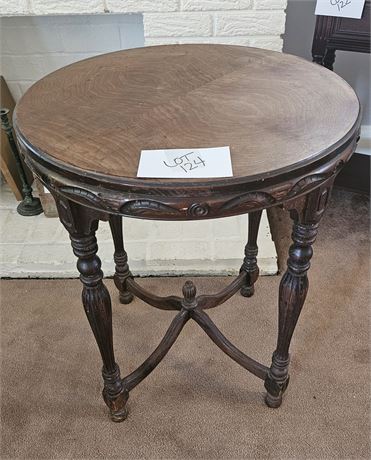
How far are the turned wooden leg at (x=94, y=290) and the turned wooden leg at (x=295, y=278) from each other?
28 cm

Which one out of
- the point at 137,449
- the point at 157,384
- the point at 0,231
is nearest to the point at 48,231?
the point at 0,231

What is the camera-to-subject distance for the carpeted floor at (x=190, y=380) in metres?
0.88

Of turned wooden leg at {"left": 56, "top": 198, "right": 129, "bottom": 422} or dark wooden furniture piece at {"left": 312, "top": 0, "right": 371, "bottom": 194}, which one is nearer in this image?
turned wooden leg at {"left": 56, "top": 198, "right": 129, "bottom": 422}

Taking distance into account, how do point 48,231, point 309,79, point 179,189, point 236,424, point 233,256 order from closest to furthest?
point 179,189
point 309,79
point 236,424
point 233,256
point 48,231

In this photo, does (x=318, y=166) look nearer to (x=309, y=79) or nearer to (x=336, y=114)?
(x=336, y=114)

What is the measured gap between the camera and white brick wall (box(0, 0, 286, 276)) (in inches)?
45.7

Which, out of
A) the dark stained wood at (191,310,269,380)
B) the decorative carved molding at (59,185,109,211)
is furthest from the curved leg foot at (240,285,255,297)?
the decorative carved molding at (59,185,109,211)

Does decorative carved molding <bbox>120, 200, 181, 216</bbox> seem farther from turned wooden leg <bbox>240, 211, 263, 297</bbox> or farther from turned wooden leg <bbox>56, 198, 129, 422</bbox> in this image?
turned wooden leg <bbox>240, 211, 263, 297</bbox>

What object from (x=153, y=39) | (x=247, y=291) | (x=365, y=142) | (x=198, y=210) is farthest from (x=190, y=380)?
(x=365, y=142)

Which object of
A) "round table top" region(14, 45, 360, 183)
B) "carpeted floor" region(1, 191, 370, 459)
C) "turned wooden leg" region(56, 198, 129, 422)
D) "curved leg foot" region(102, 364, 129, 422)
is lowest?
"carpeted floor" region(1, 191, 370, 459)

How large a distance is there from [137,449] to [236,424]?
0.64 ft

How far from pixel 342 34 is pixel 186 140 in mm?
736

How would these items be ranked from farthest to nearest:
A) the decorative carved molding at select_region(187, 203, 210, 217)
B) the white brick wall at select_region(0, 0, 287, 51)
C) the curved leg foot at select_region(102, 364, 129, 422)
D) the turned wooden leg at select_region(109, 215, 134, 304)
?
the white brick wall at select_region(0, 0, 287, 51)
the turned wooden leg at select_region(109, 215, 134, 304)
the curved leg foot at select_region(102, 364, 129, 422)
the decorative carved molding at select_region(187, 203, 210, 217)

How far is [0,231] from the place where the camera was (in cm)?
137
